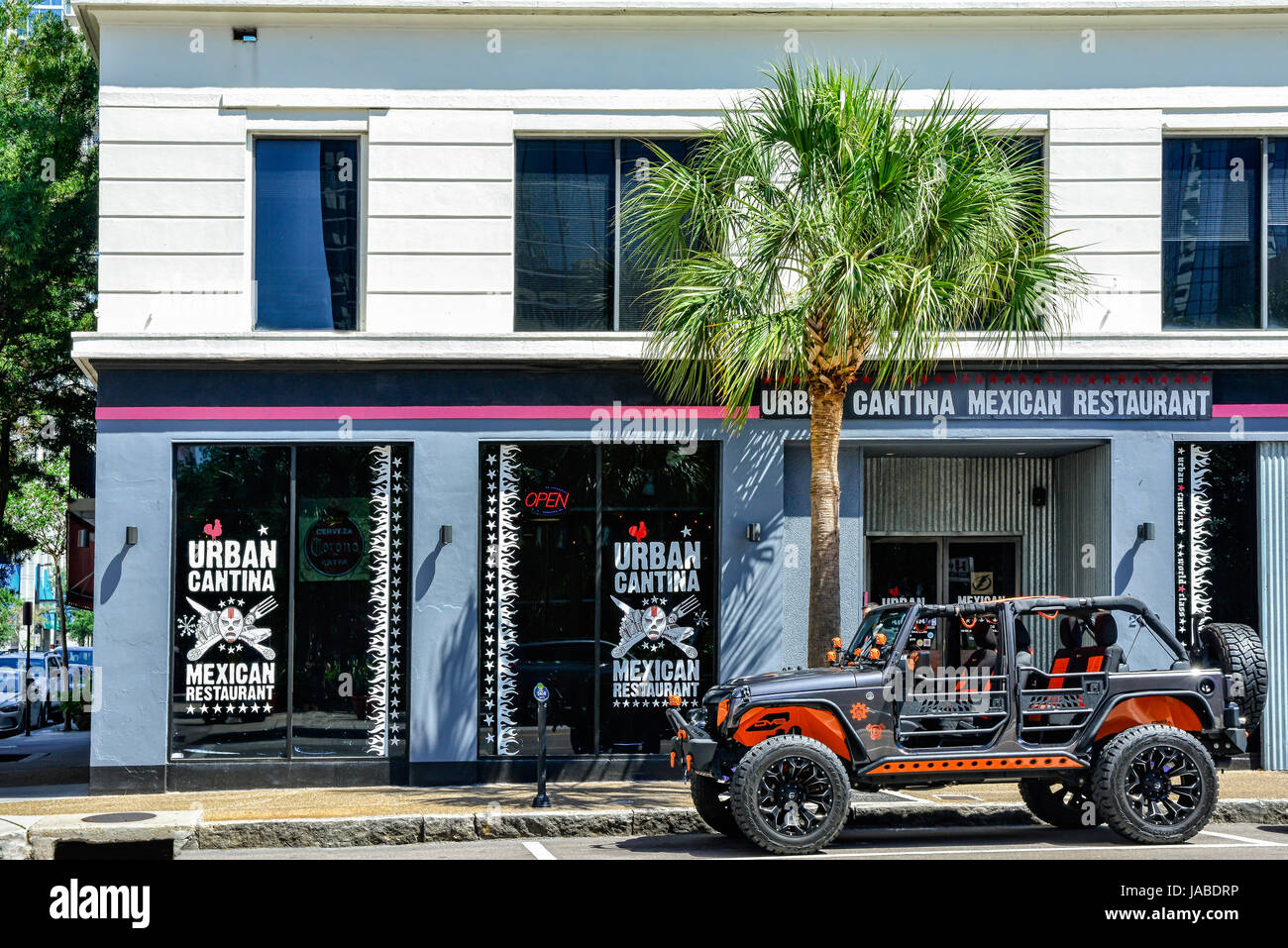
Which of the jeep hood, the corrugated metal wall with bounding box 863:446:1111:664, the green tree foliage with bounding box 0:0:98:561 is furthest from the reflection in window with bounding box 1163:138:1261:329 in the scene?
the green tree foliage with bounding box 0:0:98:561

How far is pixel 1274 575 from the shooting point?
1450 cm

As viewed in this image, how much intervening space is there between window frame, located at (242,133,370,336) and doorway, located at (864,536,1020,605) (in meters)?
6.78

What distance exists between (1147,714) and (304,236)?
9919mm

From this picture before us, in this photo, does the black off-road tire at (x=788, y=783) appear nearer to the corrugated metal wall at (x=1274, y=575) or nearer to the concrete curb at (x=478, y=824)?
the concrete curb at (x=478, y=824)

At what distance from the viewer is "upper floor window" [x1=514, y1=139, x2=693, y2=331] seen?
14578mm

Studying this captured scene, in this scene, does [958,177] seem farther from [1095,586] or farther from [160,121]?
[160,121]

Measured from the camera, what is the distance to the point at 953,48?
576 inches

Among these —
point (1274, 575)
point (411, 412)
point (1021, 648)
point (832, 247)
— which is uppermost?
point (832, 247)

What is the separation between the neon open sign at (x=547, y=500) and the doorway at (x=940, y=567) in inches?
160

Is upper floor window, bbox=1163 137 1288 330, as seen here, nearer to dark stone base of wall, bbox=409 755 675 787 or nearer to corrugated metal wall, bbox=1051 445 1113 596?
corrugated metal wall, bbox=1051 445 1113 596

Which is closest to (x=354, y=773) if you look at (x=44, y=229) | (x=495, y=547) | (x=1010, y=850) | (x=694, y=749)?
(x=495, y=547)

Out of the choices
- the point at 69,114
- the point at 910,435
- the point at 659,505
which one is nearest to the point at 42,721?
the point at 69,114

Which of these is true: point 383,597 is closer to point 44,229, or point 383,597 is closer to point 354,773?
point 354,773

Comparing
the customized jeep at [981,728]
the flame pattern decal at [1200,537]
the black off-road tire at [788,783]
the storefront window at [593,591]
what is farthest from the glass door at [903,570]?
the black off-road tire at [788,783]
